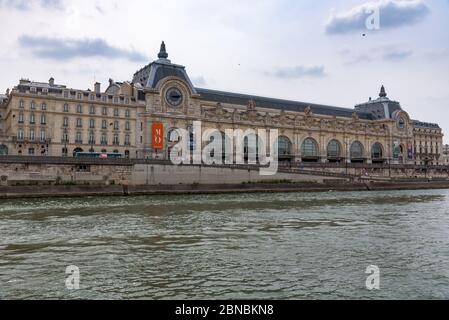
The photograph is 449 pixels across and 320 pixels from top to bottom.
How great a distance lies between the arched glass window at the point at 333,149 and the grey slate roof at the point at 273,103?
29.2ft

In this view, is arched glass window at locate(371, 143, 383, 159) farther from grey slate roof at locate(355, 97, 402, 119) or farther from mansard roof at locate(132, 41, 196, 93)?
mansard roof at locate(132, 41, 196, 93)

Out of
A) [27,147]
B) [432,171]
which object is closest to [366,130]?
[432,171]

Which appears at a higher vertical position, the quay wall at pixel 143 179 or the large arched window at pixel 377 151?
the large arched window at pixel 377 151

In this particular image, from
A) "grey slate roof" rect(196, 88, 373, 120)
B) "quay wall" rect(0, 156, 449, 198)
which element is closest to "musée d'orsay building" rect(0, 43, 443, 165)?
"grey slate roof" rect(196, 88, 373, 120)

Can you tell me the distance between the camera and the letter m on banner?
2925 inches

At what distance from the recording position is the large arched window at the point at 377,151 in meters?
105

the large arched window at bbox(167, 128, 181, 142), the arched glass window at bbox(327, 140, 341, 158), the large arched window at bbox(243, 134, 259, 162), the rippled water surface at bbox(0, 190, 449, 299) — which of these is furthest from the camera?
the arched glass window at bbox(327, 140, 341, 158)

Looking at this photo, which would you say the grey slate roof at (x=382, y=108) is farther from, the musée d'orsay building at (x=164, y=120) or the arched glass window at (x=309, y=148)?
the arched glass window at (x=309, y=148)

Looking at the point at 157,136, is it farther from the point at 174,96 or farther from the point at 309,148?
the point at 309,148

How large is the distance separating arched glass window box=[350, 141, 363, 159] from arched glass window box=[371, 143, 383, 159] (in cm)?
385

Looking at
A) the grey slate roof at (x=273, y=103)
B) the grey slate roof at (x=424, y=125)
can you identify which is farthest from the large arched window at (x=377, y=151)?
the grey slate roof at (x=424, y=125)

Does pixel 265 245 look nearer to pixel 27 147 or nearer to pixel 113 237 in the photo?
pixel 113 237

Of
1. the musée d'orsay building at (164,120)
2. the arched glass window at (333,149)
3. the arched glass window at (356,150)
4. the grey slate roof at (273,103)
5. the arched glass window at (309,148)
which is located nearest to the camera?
the musée d'orsay building at (164,120)
